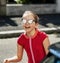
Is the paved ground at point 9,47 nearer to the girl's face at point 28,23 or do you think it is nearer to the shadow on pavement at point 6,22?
the shadow on pavement at point 6,22

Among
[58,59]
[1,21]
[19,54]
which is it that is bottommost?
[1,21]

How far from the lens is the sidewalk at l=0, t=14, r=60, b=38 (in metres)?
9.97

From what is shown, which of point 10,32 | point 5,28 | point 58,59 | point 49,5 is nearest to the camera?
point 58,59

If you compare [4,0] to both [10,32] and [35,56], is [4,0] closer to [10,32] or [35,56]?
[10,32]

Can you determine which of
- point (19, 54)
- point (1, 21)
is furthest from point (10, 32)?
point (19, 54)

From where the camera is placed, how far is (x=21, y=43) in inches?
133

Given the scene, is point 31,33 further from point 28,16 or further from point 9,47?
point 9,47

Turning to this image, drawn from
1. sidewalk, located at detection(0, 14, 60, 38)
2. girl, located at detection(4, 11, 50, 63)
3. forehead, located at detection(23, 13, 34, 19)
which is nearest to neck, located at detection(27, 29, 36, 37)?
girl, located at detection(4, 11, 50, 63)

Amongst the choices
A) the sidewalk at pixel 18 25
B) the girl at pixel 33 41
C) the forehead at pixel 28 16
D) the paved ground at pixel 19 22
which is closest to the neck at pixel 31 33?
the girl at pixel 33 41

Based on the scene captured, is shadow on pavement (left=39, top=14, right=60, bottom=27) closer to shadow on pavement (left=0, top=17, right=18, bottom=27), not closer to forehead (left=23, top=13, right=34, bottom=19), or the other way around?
shadow on pavement (left=0, top=17, right=18, bottom=27)

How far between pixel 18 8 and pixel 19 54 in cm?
1019

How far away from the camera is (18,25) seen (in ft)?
36.7

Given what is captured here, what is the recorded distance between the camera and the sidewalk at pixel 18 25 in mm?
9969

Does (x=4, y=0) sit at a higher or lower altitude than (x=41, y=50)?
lower
